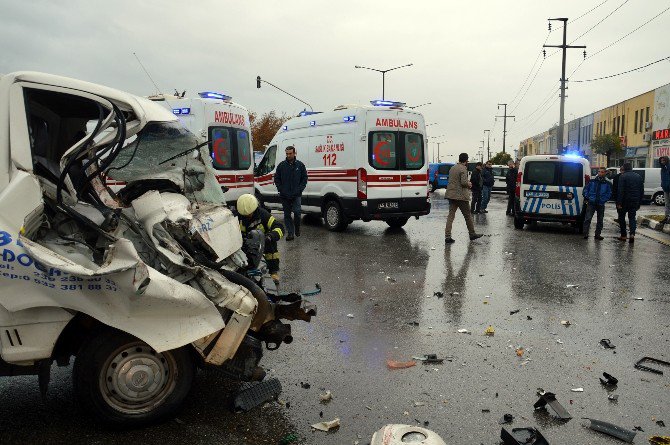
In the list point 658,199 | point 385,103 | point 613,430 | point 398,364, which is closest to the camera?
point 613,430

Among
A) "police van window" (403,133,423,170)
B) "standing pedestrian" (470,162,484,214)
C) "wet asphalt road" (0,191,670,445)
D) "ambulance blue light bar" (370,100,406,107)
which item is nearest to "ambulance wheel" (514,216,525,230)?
"police van window" (403,133,423,170)

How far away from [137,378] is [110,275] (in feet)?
2.40

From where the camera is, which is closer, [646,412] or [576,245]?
[646,412]

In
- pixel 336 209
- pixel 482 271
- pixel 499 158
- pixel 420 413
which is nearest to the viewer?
pixel 420 413

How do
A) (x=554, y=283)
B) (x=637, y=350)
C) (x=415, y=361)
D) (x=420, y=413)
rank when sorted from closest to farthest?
(x=420, y=413), (x=415, y=361), (x=637, y=350), (x=554, y=283)

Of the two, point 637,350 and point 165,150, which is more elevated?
point 165,150

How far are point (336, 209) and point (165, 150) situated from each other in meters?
8.73

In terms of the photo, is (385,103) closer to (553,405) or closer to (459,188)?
(459,188)

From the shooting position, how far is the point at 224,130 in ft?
42.9

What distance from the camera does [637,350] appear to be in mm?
5102

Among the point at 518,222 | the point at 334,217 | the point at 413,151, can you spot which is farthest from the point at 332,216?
the point at 518,222

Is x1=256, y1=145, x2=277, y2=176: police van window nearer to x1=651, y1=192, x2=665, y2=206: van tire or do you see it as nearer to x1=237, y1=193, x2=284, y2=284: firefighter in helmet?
x1=237, y1=193, x2=284, y2=284: firefighter in helmet

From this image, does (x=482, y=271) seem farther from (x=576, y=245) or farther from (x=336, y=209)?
(x=336, y=209)

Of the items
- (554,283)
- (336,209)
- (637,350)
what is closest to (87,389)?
(637,350)
